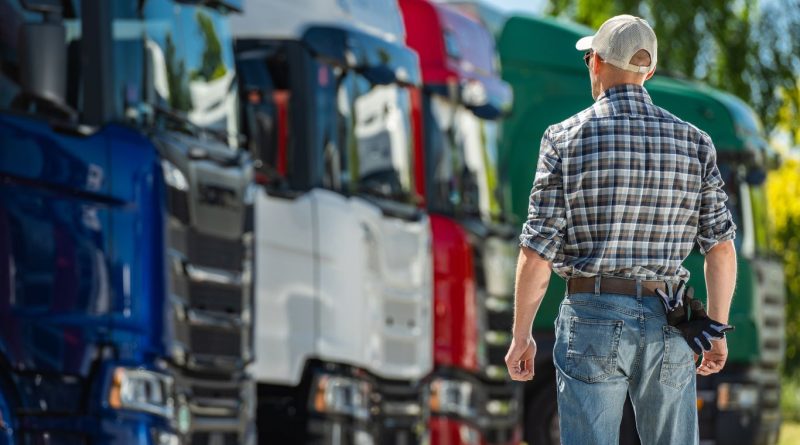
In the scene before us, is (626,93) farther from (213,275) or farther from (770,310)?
(770,310)

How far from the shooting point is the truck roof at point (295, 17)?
1091 centimetres

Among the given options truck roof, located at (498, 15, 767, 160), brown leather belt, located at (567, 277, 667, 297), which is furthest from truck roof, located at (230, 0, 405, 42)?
brown leather belt, located at (567, 277, 667, 297)

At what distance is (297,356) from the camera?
1071 centimetres

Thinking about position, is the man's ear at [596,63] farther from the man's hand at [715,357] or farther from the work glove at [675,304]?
the man's hand at [715,357]

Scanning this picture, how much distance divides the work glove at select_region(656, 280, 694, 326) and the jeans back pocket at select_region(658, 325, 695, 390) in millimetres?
29

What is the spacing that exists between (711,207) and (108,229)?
3159 mm

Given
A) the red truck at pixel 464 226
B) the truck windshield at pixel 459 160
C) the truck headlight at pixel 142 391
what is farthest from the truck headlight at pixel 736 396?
the truck headlight at pixel 142 391

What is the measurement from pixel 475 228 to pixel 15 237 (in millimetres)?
5910

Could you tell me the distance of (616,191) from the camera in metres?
5.58

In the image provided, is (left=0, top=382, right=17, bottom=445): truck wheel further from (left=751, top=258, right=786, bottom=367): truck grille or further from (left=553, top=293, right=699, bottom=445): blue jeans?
(left=751, top=258, right=786, bottom=367): truck grille

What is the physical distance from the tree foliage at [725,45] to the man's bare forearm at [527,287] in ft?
77.5

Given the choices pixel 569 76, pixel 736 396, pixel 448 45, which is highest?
pixel 569 76

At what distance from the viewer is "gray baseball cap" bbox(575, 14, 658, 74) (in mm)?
5641

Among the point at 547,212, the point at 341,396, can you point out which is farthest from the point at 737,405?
the point at 547,212
